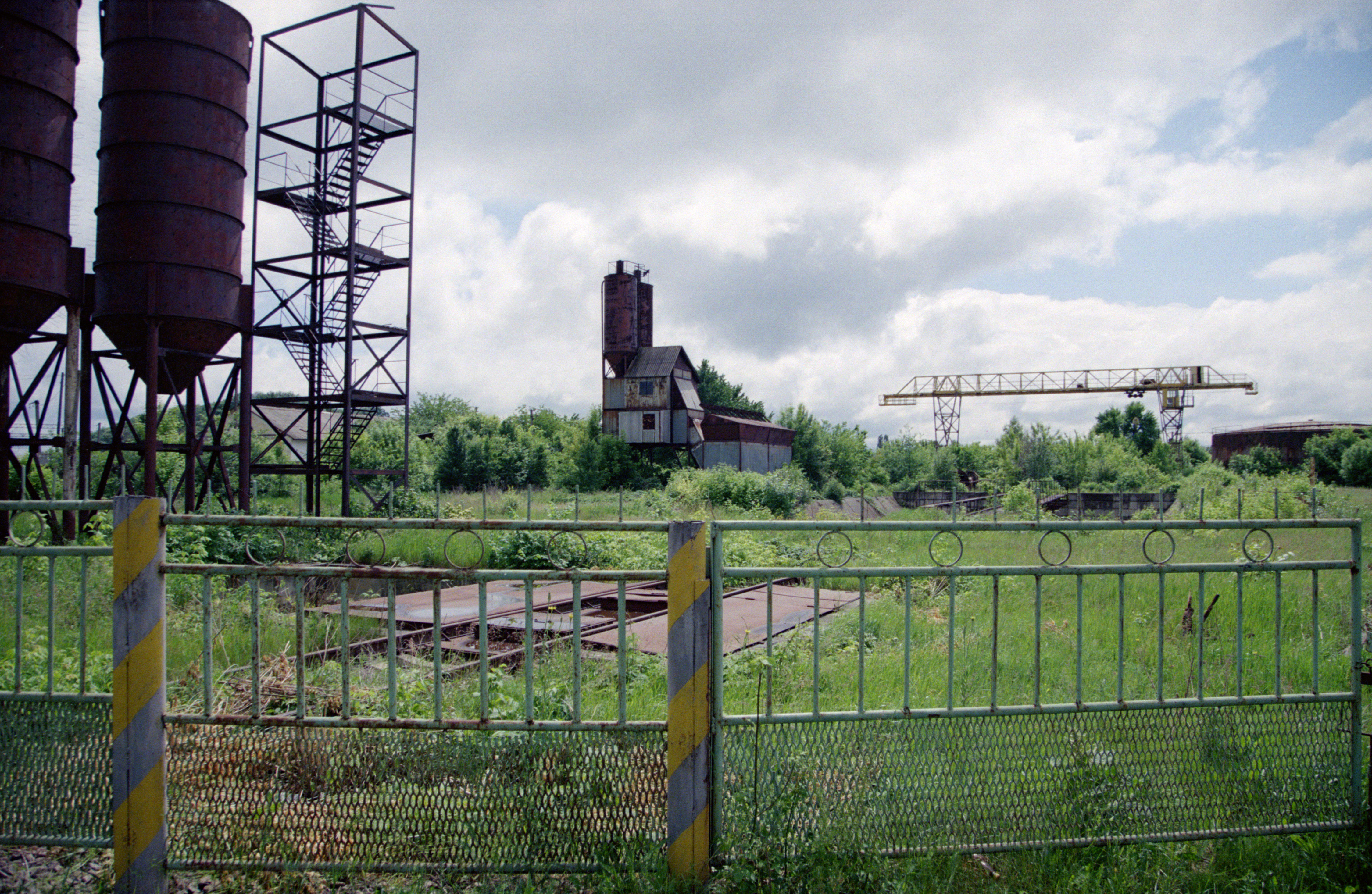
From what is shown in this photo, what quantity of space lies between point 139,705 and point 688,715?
6.60ft

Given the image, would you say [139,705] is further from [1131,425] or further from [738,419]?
[1131,425]

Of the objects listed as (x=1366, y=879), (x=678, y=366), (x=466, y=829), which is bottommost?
(x=1366, y=879)

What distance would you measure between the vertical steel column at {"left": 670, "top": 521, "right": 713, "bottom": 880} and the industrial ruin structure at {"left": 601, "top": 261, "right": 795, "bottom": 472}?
90.5 feet

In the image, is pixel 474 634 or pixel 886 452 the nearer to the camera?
pixel 474 634

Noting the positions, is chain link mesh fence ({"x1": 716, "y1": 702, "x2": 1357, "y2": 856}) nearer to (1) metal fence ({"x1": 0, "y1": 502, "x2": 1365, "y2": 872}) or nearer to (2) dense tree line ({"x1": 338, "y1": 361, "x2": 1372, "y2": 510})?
(1) metal fence ({"x1": 0, "y1": 502, "x2": 1365, "y2": 872})

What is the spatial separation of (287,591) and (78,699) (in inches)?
268

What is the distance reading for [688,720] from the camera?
2783mm

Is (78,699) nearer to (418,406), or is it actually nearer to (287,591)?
(287,591)

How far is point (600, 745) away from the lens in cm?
296

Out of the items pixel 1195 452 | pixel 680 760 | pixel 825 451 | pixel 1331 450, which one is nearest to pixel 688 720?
pixel 680 760

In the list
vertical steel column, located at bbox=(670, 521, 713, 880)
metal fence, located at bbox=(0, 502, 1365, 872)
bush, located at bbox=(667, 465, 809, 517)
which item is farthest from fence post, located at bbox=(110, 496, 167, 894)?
bush, located at bbox=(667, 465, 809, 517)

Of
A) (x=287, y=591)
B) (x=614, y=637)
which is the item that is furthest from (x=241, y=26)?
(x=614, y=637)

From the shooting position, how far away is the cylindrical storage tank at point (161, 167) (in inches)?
446

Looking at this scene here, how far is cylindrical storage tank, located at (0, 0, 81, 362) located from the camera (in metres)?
10.2
